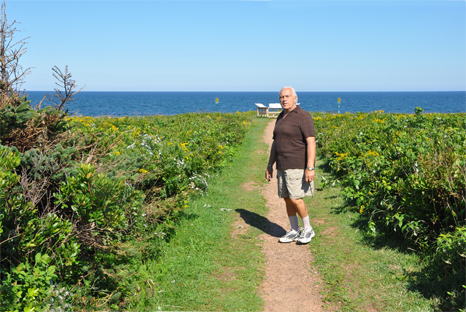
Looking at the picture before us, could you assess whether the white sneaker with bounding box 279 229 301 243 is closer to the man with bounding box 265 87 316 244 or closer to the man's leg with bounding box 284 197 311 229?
the man's leg with bounding box 284 197 311 229

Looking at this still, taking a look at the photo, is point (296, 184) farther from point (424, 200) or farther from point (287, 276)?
point (424, 200)

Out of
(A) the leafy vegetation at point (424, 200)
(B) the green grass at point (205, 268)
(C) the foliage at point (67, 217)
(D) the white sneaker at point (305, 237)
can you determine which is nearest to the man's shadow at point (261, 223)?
(B) the green grass at point (205, 268)

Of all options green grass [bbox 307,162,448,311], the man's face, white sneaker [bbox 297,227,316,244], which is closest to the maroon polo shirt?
the man's face

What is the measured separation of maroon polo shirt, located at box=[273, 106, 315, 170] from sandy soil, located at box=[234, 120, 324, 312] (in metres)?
1.37

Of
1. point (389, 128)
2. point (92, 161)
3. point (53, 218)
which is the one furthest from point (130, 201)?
point (389, 128)

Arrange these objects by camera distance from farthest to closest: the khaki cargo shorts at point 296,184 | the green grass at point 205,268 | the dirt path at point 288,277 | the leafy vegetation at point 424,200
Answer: the khaki cargo shorts at point 296,184
the dirt path at point 288,277
the green grass at point 205,268
the leafy vegetation at point 424,200

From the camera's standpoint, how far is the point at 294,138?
5.39m

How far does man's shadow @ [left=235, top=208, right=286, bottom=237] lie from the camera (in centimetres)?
645

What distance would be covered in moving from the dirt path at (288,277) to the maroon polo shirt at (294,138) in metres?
1.38

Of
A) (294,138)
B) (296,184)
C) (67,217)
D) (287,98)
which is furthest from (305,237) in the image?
(67,217)

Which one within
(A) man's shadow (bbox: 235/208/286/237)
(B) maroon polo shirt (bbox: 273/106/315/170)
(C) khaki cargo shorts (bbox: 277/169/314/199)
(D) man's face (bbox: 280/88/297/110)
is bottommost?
(A) man's shadow (bbox: 235/208/286/237)

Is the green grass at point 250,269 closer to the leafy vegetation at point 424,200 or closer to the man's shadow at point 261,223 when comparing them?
the man's shadow at point 261,223

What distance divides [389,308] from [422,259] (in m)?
1.15

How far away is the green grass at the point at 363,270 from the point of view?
4.00m
